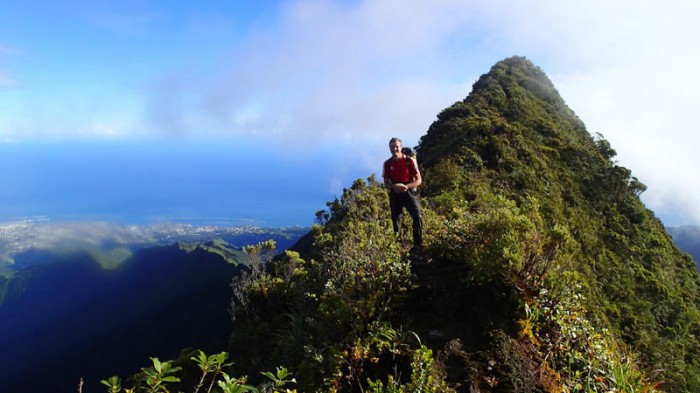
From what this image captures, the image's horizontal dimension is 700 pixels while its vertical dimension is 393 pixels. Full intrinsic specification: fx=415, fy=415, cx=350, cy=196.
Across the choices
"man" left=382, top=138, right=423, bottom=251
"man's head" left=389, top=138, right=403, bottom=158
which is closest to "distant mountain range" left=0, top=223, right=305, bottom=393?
"man" left=382, top=138, right=423, bottom=251

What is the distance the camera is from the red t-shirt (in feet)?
25.1

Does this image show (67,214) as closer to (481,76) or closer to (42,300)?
(42,300)

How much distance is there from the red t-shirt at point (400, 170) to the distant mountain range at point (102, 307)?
88.2ft

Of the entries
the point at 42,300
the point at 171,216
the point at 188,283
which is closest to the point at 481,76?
the point at 188,283

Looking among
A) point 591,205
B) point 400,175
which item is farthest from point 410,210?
point 591,205

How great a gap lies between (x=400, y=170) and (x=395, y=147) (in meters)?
0.43

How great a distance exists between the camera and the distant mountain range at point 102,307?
47.9 m

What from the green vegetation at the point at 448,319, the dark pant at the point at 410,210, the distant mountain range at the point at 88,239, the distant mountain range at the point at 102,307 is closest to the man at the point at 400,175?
the dark pant at the point at 410,210

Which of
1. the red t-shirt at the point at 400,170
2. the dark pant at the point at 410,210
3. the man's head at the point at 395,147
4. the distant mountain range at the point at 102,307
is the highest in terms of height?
the man's head at the point at 395,147

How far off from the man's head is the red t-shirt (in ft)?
0.30

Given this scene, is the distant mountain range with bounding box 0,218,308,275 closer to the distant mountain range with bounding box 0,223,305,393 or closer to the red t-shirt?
the distant mountain range with bounding box 0,223,305,393

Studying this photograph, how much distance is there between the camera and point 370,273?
5.61 metres

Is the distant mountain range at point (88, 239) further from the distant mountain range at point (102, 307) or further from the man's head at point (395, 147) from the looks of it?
the man's head at point (395, 147)

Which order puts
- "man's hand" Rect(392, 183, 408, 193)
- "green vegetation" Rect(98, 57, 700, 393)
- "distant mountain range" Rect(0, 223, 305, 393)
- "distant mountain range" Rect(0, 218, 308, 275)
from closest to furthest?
"green vegetation" Rect(98, 57, 700, 393) < "man's hand" Rect(392, 183, 408, 193) < "distant mountain range" Rect(0, 223, 305, 393) < "distant mountain range" Rect(0, 218, 308, 275)
